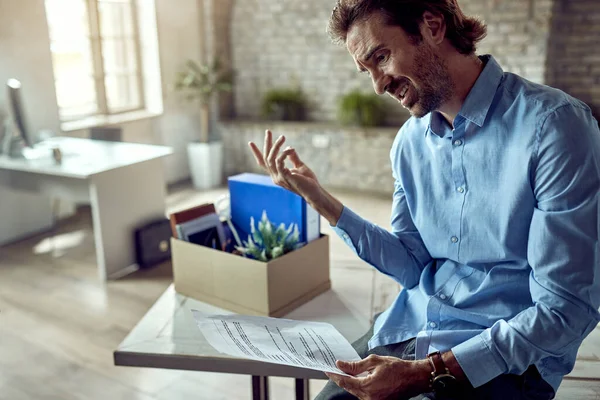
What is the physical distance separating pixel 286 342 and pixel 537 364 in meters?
0.46

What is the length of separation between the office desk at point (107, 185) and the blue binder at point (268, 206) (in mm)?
1919

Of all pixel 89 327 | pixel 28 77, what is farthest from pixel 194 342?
pixel 28 77

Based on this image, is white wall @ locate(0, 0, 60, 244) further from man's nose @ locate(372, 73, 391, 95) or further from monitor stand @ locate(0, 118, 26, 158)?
man's nose @ locate(372, 73, 391, 95)

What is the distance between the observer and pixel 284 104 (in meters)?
6.11

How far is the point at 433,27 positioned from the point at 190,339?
0.81 metres

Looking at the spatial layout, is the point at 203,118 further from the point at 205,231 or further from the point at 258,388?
the point at 258,388

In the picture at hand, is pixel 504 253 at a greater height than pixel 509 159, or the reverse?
pixel 509 159

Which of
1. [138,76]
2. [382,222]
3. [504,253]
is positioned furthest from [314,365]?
[138,76]

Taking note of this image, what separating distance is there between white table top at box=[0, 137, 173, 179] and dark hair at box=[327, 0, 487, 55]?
2.46m

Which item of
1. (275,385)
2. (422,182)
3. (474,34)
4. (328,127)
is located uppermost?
(474,34)

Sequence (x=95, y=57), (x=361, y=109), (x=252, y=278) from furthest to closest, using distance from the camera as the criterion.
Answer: (x=361, y=109) → (x=95, y=57) → (x=252, y=278)

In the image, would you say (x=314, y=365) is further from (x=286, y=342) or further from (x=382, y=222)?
(x=382, y=222)

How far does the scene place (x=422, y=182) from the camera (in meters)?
1.21

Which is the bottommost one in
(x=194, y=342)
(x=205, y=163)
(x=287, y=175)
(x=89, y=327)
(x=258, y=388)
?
(x=89, y=327)
